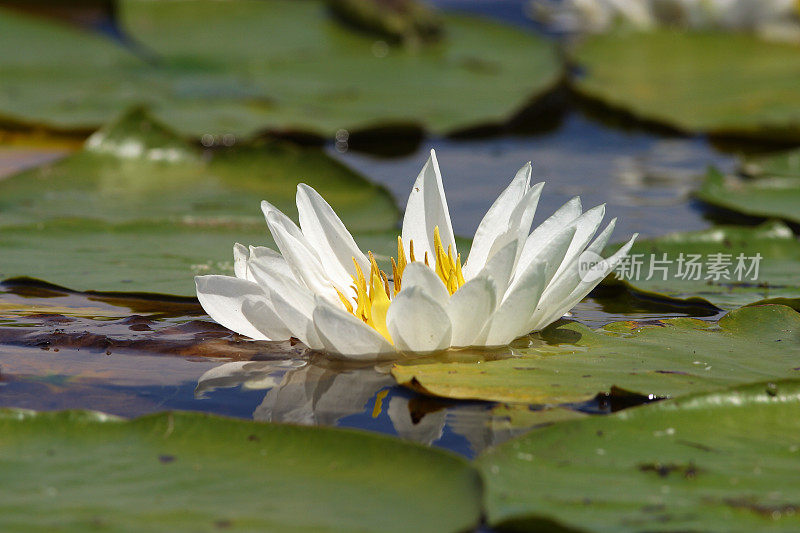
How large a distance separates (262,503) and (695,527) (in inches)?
26.7

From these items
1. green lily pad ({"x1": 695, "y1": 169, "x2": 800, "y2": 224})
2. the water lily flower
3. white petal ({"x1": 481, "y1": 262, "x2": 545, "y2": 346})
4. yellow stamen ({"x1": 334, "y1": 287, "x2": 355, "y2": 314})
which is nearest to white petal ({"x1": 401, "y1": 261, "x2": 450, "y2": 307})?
the water lily flower

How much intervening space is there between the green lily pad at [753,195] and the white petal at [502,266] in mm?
1759

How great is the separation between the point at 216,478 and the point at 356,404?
0.46 m

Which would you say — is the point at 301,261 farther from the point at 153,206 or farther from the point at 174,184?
the point at 174,184

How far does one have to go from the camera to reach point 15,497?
4.97ft

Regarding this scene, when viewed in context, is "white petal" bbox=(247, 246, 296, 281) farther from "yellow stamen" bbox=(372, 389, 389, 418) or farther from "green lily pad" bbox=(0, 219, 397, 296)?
"green lily pad" bbox=(0, 219, 397, 296)

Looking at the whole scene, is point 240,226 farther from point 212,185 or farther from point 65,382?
point 65,382

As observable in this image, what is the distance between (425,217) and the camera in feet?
7.77

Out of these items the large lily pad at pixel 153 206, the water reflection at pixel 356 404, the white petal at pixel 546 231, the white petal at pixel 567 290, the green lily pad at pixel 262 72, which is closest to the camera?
the water reflection at pixel 356 404

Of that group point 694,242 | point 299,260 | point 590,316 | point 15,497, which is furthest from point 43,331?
point 694,242

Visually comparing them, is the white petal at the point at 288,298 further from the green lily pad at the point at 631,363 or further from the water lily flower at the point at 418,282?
the green lily pad at the point at 631,363

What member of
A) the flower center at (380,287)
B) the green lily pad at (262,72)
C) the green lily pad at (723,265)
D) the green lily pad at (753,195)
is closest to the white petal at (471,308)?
the flower center at (380,287)

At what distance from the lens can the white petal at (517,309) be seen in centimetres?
197

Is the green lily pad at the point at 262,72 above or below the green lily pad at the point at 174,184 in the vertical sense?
above
